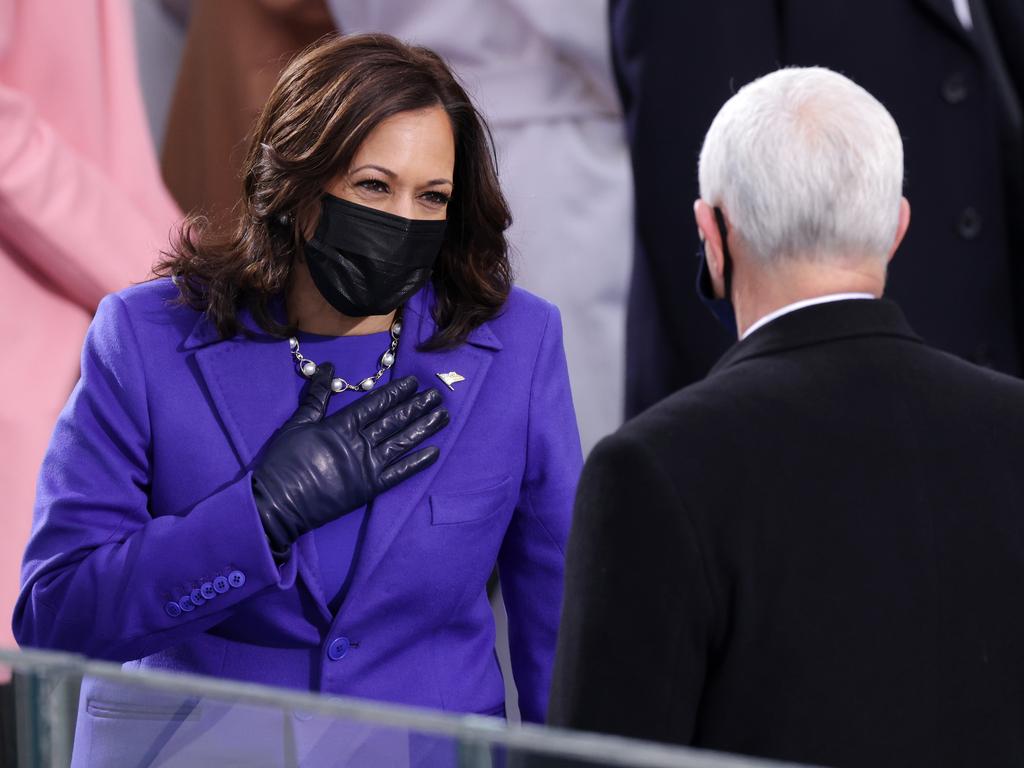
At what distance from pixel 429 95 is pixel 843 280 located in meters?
0.61

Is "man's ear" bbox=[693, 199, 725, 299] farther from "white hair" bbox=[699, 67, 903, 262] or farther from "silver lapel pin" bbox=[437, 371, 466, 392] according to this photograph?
"silver lapel pin" bbox=[437, 371, 466, 392]

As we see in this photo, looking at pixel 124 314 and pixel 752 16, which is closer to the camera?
pixel 124 314

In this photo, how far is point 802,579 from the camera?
3.75 ft

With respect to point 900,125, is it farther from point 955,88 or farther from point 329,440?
point 329,440

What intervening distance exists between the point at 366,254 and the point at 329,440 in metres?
0.22

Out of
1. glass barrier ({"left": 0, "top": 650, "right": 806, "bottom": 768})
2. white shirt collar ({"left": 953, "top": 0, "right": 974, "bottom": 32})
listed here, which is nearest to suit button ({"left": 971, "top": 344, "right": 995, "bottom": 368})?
white shirt collar ({"left": 953, "top": 0, "right": 974, "bottom": 32})

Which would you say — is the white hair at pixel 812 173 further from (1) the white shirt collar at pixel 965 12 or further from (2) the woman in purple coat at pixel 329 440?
(1) the white shirt collar at pixel 965 12

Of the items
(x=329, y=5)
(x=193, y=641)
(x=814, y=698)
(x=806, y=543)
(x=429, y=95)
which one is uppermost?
(x=329, y=5)

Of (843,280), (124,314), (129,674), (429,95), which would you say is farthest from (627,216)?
(129,674)

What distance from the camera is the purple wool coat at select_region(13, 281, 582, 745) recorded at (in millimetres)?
1513

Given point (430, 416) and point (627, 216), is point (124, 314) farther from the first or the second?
point (627, 216)

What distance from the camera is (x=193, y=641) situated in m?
1.60

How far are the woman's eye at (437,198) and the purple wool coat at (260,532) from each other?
15 centimetres

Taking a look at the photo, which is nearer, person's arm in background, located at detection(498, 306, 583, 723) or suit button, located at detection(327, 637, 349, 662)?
suit button, located at detection(327, 637, 349, 662)
